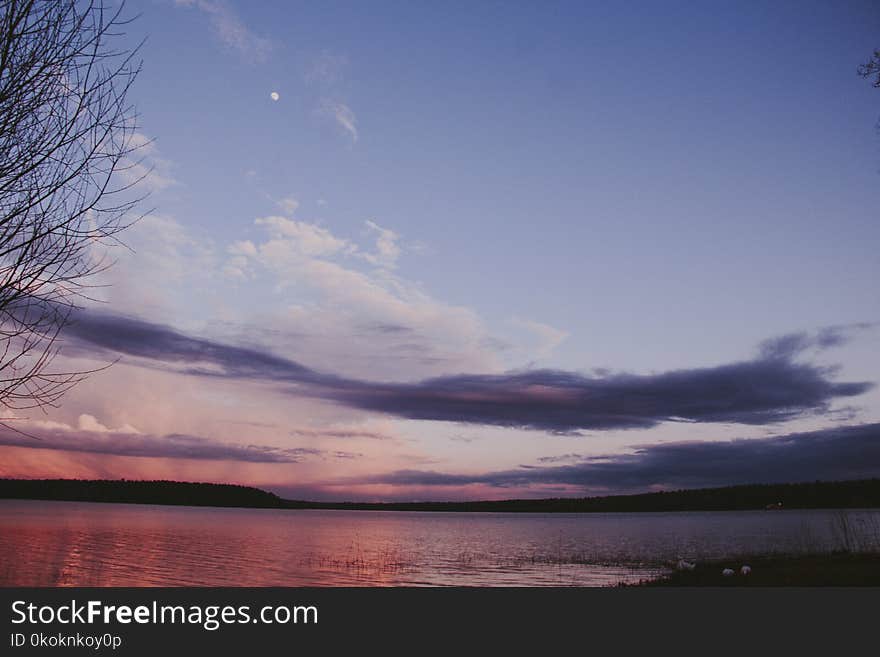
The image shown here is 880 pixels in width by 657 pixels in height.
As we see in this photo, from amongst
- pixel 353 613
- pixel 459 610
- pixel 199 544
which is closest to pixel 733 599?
pixel 459 610

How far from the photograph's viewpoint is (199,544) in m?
69.1

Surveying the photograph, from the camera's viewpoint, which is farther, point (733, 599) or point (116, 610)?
point (733, 599)

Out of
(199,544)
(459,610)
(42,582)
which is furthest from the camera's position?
(199,544)

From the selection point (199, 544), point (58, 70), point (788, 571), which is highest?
point (58, 70)

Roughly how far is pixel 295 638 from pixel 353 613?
1.57 metres

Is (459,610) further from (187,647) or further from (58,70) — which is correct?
(58,70)

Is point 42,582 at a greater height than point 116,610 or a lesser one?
lesser

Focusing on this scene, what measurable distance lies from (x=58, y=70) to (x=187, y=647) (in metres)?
9.86

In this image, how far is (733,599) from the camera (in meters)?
15.5

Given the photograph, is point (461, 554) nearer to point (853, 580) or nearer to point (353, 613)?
point (853, 580)

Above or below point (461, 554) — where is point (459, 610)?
above

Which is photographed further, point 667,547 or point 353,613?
point 667,547

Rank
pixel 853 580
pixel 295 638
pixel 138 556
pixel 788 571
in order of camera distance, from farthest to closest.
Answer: pixel 138 556 → pixel 788 571 → pixel 853 580 → pixel 295 638

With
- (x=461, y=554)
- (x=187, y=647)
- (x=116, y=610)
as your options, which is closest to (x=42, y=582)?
(x=116, y=610)
